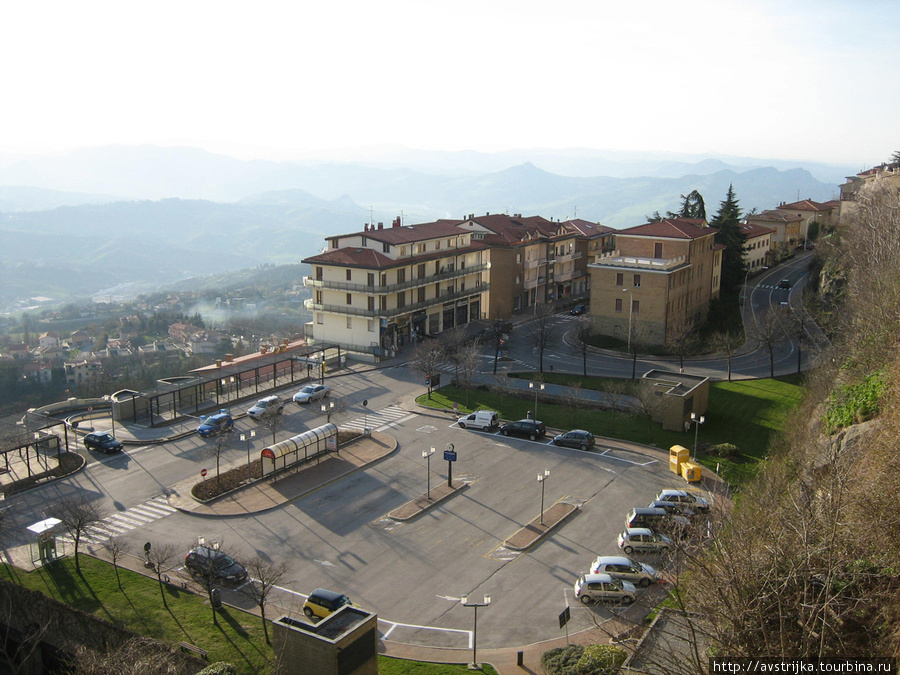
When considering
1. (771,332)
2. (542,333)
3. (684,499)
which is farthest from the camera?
(542,333)

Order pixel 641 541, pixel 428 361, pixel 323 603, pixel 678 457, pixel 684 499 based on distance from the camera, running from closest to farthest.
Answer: pixel 323 603 → pixel 641 541 → pixel 684 499 → pixel 678 457 → pixel 428 361

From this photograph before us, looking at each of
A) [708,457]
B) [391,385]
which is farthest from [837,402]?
[391,385]

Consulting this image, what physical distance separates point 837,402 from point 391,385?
103 ft

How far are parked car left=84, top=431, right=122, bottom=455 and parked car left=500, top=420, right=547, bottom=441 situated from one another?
22.7 meters

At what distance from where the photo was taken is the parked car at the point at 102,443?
4069cm

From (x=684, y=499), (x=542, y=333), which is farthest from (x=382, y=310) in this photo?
(x=684, y=499)

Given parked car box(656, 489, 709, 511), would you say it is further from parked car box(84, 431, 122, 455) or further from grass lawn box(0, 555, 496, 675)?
parked car box(84, 431, 122, 455)

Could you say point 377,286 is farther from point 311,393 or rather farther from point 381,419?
point 381,419

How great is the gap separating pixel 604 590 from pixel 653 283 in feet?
144

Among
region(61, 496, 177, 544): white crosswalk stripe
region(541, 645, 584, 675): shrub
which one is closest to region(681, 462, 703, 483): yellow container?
region(541, 645, 584, 675): shrub

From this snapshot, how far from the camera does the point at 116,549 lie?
2748cm

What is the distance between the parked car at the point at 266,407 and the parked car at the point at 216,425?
1664 millimetres

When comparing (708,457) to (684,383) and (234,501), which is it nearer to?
(684,383)

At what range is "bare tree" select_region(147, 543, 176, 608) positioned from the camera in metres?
26.8
